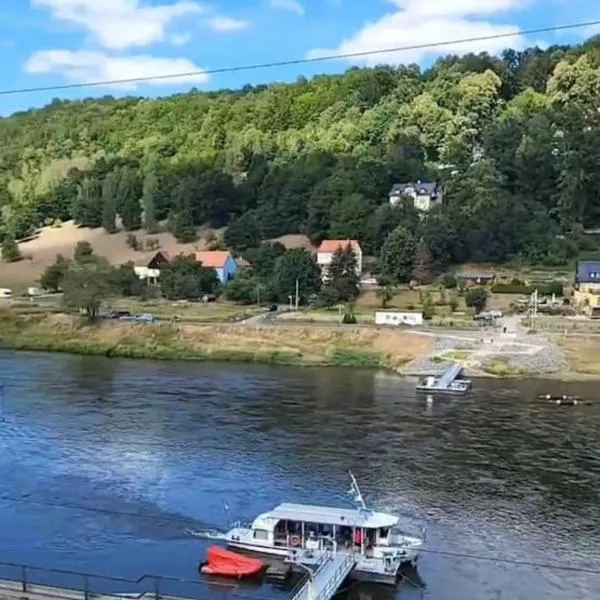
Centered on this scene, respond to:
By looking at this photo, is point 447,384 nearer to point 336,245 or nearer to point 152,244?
point 336,245

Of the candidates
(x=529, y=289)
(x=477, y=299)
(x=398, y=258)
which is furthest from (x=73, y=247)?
(x=529, y=289)

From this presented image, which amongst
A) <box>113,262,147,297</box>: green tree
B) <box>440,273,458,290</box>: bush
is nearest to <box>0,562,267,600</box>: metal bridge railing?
<box>440,273,458,290</box>: bush

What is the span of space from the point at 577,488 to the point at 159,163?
186 ft

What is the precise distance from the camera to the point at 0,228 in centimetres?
6500

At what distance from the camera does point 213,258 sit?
159ft

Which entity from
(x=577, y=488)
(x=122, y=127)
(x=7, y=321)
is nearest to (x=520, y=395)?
(x=577, y=488)

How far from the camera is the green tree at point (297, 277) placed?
4191 centimetres

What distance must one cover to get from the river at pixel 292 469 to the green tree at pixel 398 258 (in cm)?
1507

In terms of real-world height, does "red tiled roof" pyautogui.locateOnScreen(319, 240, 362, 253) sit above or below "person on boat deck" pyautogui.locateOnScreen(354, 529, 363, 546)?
above

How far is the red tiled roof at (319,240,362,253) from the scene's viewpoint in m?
47.8

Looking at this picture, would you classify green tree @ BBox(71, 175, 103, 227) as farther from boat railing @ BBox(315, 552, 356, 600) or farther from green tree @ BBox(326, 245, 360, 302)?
boat railing @ BBox(315, 552, 356, 600)

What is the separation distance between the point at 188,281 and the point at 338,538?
31.1m

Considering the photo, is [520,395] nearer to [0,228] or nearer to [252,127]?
[0,228]

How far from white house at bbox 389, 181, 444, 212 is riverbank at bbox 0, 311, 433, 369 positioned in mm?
20377
